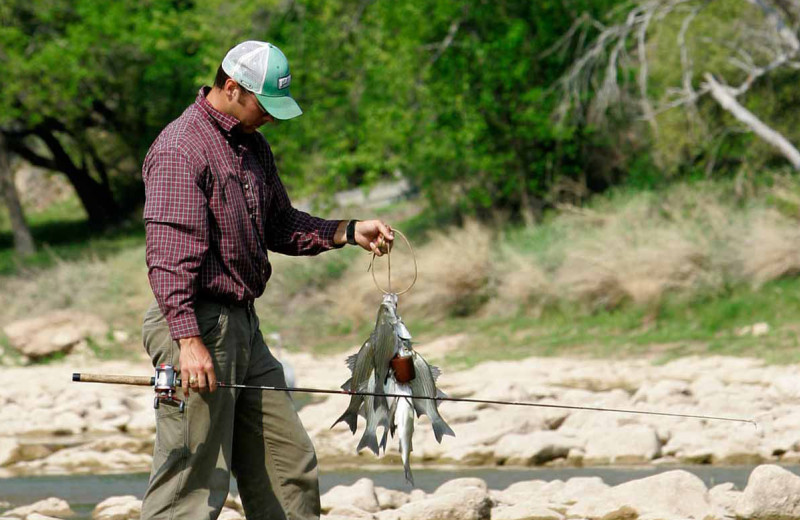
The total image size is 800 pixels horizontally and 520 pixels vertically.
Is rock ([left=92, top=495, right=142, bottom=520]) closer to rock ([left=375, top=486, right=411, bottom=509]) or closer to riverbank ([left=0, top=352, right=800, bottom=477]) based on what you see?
rock ([left=375, top=486, right=411, bottom=509])

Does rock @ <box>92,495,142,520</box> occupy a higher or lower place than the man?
lower

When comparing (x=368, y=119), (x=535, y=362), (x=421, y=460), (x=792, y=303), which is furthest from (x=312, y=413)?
(x=368, y=119)

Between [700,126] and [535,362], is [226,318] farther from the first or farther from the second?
[700,126]

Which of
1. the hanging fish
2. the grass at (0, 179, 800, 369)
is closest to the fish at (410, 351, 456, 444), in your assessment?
the hanging fish

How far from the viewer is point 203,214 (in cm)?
402

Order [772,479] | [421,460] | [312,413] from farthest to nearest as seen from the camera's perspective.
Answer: [312,413]
[421,460]
[772,479]

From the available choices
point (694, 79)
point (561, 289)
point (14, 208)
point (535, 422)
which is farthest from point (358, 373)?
point (14, 208)

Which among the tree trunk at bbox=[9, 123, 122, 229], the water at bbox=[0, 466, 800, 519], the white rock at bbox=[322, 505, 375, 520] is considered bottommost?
the water at bbox=[0, 466, 800, 519]

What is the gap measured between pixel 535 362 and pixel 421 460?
435cm

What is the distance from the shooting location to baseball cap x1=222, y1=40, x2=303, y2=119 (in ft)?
13.7

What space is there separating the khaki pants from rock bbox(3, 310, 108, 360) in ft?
41.5

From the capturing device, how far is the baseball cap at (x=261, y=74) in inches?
165

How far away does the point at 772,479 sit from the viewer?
5973 mm

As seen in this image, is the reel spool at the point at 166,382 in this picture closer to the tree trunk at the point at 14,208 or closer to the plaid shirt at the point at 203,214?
the plaid shirt at the point at 203,214
